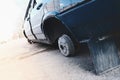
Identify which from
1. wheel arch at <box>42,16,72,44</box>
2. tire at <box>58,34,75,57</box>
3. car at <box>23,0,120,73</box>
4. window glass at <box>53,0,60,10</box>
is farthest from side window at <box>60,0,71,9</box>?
tire at <box>58,34,75,57</box>

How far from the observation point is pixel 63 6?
3047 mm

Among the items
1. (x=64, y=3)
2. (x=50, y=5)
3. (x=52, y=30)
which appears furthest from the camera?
(x=52, y=30)

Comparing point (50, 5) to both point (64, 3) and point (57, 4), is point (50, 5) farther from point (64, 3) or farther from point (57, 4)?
point (64, 3)

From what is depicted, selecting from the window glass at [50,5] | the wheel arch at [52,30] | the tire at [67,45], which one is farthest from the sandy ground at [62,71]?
the window glass at [50,5]

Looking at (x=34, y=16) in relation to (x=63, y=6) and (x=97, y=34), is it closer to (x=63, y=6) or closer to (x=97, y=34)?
(x=63, y=6)

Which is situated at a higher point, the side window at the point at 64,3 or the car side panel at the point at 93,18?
the side window at the point at 64,3

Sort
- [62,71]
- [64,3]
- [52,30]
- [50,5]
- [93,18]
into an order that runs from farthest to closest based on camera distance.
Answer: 1. [52,30]
2. [50,5]
3. [62,71]
4. [64,3]
5. [93,18]

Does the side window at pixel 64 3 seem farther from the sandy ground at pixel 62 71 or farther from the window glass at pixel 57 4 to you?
the sandy ground at pixel 62 71

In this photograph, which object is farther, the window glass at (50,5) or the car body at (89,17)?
the window glass at (50,5)

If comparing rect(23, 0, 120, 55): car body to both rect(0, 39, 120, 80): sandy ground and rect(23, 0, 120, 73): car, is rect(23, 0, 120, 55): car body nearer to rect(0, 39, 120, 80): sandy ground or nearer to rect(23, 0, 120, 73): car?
rect(23, 0, 120, 73): car

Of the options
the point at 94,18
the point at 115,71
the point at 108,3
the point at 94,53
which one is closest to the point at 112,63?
the point at 115,71

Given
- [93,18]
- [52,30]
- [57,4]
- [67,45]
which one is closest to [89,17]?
[93,18]

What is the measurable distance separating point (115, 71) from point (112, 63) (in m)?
0.15

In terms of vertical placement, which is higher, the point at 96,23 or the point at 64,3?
the point at 64,3
